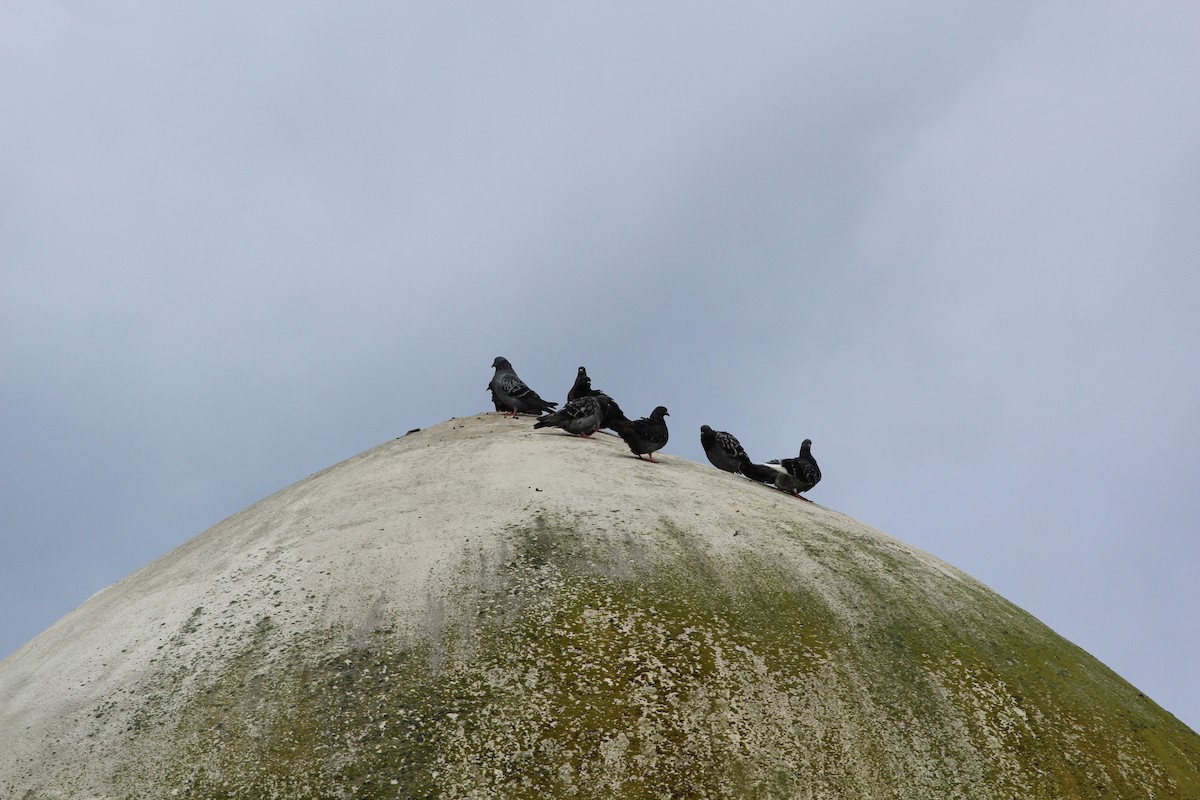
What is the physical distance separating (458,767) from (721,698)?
292cm

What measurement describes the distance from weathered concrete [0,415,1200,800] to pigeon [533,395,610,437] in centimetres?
590

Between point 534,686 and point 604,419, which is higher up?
point 604,419

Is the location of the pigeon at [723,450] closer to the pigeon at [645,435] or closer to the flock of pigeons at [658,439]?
the flock of pigeons at [658,439]

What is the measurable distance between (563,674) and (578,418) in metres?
10.7

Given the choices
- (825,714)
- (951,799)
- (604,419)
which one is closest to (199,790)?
(825,714)

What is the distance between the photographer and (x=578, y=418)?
21.3m

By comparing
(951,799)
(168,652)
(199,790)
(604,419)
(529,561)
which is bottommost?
(951,799)

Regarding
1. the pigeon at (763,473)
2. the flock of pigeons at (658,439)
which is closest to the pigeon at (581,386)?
the flock of pigeons at (658,439)

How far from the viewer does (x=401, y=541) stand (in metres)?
13.8

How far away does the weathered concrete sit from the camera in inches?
394

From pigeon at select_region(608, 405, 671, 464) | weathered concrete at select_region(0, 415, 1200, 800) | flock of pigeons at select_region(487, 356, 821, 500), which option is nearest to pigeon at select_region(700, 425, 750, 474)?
flock of pigeons at select_region(487, 356, 821, 500)

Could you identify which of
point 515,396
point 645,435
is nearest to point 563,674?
point 645,435

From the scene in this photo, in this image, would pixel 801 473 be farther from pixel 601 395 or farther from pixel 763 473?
pixel 601 395

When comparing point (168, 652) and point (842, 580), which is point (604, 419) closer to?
point (842, 580)
